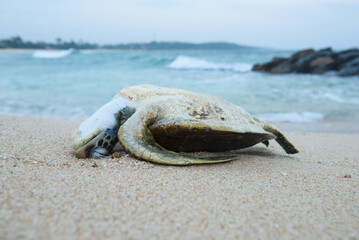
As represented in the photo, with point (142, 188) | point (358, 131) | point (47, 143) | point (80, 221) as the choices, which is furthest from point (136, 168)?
point (358, 131)

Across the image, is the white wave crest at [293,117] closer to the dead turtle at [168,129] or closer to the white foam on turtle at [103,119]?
the dead turtle at [168,129]

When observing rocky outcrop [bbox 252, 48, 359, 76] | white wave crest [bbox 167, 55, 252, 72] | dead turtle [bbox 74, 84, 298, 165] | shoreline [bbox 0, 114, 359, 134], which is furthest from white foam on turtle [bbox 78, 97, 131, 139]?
white wave crest [bbox 167, 55, 252, 72]

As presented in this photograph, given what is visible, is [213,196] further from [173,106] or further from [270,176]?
[173,106]

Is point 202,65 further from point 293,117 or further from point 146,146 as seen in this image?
point 146,146

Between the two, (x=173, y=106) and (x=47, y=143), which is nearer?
(x=173, y=106)

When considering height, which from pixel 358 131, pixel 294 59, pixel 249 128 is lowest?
pixel 358 131

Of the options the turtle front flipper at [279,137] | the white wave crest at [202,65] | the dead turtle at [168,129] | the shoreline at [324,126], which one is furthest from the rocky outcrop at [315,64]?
the dead turtle at [168,129]
